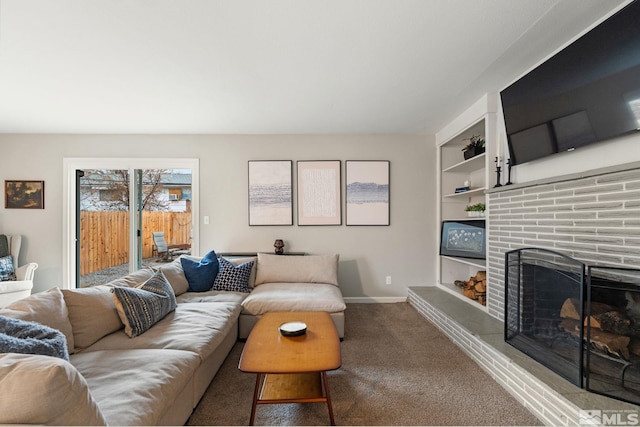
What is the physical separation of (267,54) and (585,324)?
2.64 metres

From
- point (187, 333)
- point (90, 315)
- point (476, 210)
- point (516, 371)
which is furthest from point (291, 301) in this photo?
point (476, 210)

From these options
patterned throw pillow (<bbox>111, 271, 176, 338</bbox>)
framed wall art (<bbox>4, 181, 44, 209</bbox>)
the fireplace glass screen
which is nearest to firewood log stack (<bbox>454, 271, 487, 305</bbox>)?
the fireplace glass screen

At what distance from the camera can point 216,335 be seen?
193cm

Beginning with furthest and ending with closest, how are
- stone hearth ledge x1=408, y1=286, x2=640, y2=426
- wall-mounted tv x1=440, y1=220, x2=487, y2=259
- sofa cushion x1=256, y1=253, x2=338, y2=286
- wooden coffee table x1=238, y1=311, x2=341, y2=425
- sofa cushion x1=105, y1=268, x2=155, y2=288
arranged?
sofa cushion x1=256, y1=253, x2=338, y2=286
wall-mounted tv x1=440, y1=220, x2=487, y2=259
sofa cushion x1=105, y1=268, x2=155, y2=288
wooden coffee table x1=238, y1=311, x2=341, y2=425
stone hearth ledge x1=408, y1=286, x2=640, y2=426

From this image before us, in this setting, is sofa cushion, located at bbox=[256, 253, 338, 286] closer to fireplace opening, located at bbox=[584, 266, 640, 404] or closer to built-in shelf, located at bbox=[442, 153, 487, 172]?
built-in shelf, located at bbox=[442, 153, 487, 172]

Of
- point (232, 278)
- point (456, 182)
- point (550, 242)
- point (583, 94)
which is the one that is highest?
point (583, 94)

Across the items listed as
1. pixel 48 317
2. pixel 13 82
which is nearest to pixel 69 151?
pixel 13 82

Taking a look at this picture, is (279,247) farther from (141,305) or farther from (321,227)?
(141,305)

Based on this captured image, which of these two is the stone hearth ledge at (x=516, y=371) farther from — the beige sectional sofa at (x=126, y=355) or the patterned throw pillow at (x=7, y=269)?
the patterned throw pillow at (x=7, y=269)

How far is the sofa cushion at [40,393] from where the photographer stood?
74 cm

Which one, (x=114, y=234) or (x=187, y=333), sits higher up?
(x=114, y=234)

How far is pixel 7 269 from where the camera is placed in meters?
3.26

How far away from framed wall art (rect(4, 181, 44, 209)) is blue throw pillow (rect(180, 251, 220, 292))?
2.53m

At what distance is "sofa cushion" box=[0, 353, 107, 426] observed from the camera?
0.74 m
